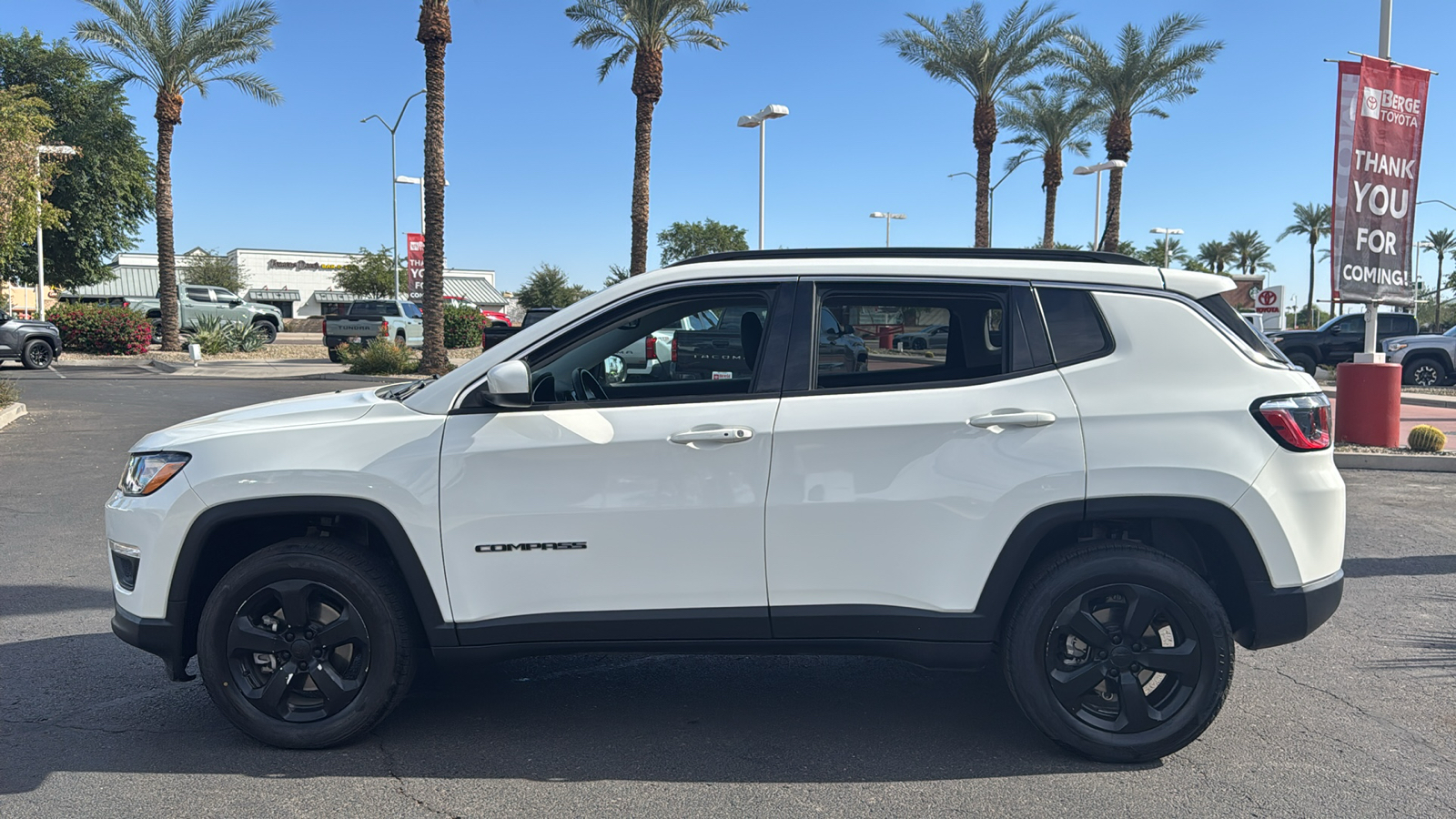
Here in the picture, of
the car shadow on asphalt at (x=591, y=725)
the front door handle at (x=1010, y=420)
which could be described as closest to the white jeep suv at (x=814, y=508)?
the front door handle at (x=1010, y=420)

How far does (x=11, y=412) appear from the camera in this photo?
14.1 meters

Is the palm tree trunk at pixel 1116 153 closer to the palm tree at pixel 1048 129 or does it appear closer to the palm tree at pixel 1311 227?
the palm tree at pixel 1048 129

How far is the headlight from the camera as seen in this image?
3719 mm

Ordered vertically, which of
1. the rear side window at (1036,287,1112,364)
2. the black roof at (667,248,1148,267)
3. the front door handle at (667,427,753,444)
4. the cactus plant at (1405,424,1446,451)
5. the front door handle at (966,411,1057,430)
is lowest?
the cactus plant at (1405,424,1446,451)

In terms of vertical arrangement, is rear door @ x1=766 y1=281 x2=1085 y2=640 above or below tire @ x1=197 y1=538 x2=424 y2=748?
above

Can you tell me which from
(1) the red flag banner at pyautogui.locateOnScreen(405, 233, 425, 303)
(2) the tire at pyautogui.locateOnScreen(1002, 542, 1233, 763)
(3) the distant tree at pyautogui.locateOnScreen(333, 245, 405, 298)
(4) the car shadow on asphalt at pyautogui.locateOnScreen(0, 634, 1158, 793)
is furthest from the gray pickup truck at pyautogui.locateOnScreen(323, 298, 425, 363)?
(3) the distant tree at pyautogui.locateOnScreen(333, 245, 405, 298)

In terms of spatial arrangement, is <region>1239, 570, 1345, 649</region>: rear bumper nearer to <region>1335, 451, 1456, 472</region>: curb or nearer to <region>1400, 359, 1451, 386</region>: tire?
<region>1335, 451, 1456, 472</region>: curb

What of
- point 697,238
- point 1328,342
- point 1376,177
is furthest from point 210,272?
point 1376,177

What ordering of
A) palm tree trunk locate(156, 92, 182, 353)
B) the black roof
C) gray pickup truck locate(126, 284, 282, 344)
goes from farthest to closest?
gray pickup truck locate(126, 284, 282, 344), palm tree trunk locate(156, 92, 182, 353), the black roof

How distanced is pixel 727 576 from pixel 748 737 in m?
0.74

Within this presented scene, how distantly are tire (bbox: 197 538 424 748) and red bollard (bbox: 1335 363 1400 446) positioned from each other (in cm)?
1157

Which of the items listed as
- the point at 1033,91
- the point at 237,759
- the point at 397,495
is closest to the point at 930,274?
the point at 397,495

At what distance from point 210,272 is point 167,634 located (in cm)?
7713

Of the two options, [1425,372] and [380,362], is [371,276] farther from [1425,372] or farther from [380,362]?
[1425,372]
